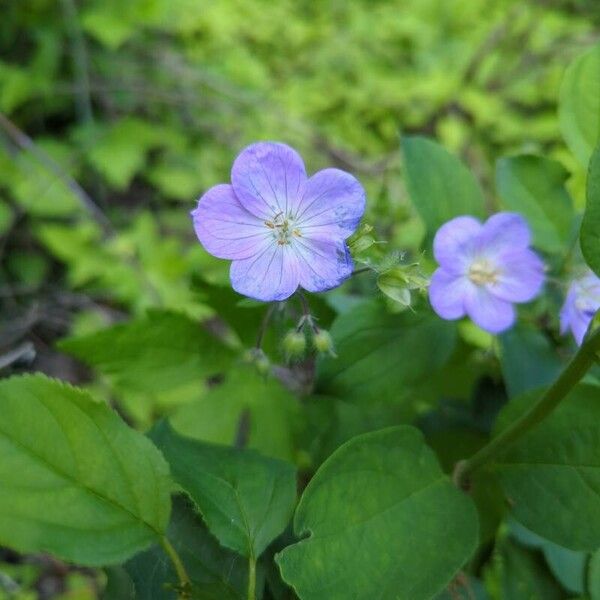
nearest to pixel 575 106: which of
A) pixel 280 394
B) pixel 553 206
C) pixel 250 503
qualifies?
pixel 553 206

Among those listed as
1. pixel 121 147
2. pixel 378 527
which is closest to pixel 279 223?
pixel 378 527

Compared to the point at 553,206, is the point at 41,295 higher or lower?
lower

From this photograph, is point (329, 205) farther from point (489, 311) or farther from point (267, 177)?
point (489, 311)

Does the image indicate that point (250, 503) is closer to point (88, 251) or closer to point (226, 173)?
point (88, 251)

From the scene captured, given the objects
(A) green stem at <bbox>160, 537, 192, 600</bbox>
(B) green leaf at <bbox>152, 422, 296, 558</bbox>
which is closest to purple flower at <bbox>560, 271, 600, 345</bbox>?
(B) green leaf at <bbox>152, 422, 296, 558</bbox>

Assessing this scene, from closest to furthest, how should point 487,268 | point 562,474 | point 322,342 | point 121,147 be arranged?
point 562,474, point 322,342, point 487,268, point 121,147

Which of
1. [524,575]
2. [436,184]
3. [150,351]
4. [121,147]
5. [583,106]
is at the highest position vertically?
[583,106]
